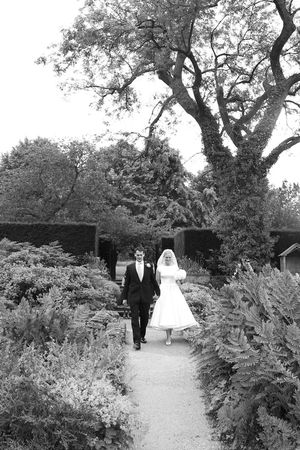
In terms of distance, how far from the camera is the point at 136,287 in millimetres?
9727

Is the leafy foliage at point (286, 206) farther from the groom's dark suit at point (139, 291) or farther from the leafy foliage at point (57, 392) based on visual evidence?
the leafy foliage at point (57, 392)

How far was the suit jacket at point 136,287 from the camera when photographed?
9656 mm

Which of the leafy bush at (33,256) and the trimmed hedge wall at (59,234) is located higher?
the trimmed hedge wall at (59,234)

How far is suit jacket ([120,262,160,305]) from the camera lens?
9.66 meters

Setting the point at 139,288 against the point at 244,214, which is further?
the point at 244,214

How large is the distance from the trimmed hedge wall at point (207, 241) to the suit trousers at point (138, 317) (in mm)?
12573

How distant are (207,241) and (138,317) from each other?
13.4 metres

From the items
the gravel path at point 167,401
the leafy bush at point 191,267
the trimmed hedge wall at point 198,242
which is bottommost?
the gravel path at point 167,401

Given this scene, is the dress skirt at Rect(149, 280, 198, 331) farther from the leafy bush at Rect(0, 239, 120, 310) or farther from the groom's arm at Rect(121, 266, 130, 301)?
the leafy bush at Rect(0, 239, 120, 310)

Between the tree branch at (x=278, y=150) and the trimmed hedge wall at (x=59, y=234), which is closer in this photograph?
the tree branch at (x=278, y=150)

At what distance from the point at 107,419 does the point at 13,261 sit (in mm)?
10730

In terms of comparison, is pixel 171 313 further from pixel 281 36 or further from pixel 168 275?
pixel 281 36

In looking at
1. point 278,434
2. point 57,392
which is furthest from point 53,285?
point 278,434

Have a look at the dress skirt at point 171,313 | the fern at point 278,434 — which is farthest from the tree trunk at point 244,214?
the fern at point 278,434
